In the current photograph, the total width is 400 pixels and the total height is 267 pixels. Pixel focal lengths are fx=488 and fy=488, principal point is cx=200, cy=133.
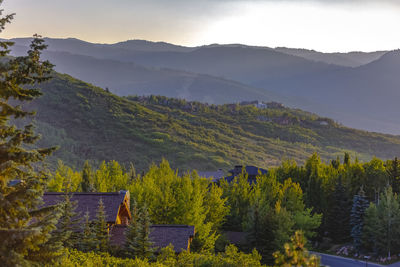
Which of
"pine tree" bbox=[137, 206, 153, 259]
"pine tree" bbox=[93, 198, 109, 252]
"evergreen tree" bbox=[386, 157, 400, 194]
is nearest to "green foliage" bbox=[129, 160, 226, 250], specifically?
"pine tree" bbox=[137, 206, 153, 259]

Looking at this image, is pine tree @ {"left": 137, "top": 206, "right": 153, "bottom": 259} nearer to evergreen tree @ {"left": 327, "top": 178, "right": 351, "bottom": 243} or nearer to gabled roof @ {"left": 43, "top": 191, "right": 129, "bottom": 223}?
gabled roof @ {"left": 43, "top": 191, "right": 129, "bottom": 223}

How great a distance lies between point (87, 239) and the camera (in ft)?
98.3

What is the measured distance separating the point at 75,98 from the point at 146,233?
500 feet

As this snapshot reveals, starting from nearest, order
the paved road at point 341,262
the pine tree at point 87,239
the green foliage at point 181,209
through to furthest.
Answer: the pine tree at point 87,239 → the green foliage at point 181,209 → the paved road at point 341,262

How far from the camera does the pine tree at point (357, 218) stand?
5419cm

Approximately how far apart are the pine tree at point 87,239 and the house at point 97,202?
201cm

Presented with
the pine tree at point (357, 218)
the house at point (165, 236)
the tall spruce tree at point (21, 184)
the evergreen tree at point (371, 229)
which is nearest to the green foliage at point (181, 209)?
the house at point (165, 236)

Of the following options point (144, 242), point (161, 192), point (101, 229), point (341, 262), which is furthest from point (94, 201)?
point (341, 262)

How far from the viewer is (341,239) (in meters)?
60.6

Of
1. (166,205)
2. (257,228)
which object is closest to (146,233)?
(166,205)

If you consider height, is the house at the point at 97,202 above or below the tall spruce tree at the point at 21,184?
below

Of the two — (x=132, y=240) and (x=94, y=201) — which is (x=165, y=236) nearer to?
(x=132, y=240)

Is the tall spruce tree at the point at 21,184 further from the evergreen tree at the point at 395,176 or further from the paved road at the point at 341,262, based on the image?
the evergreen tree at the point at 395,176

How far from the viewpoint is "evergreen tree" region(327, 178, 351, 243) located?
60.7 m
